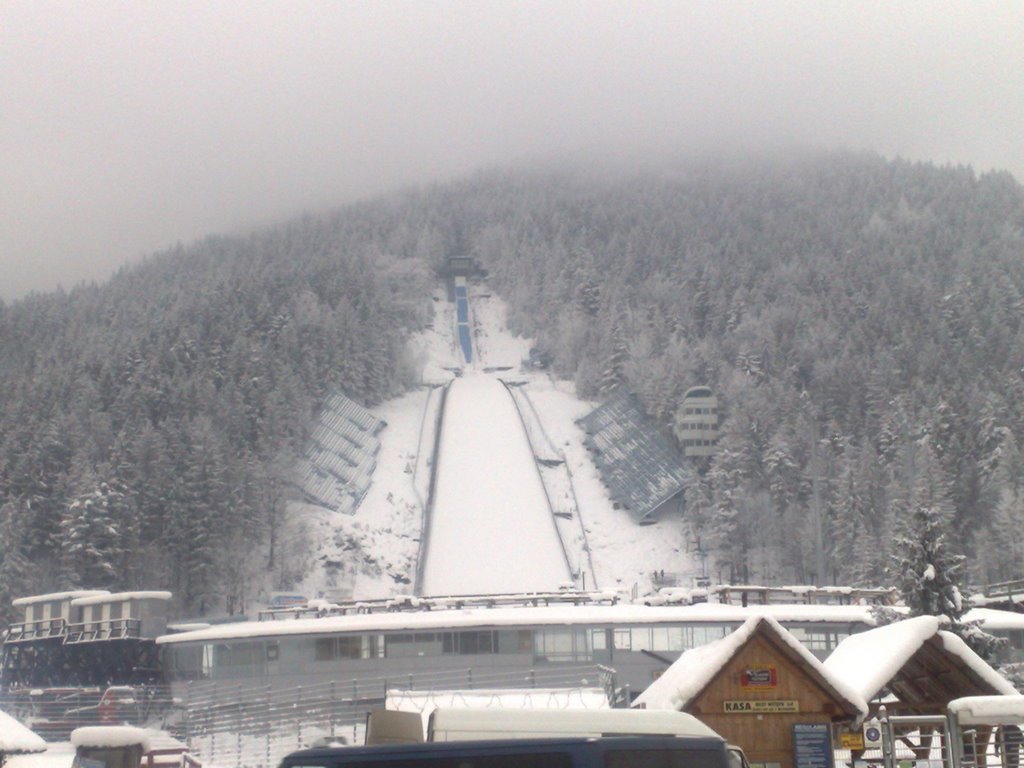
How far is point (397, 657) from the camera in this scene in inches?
1681

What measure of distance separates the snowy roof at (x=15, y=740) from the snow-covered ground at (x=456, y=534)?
49.6 metres

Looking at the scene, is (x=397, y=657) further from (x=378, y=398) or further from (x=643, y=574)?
(x=378, y=398)

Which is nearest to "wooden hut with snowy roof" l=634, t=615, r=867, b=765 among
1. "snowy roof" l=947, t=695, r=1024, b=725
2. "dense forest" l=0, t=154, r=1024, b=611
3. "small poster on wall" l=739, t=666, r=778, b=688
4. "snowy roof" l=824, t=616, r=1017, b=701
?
"small poster on wall" l=739, t=666, r=778, b=688

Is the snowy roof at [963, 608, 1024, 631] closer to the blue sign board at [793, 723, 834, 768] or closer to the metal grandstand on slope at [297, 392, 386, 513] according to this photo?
the blue sign board at [793, 723, 834, 768]

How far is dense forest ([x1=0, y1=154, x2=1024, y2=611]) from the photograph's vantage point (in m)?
66.6

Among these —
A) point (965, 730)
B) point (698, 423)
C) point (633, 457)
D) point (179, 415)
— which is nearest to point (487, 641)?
point (965, 730)

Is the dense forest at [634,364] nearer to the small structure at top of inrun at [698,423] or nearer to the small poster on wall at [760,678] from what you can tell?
the small structure at top of inrun at [698,423]

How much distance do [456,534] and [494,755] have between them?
65.9m

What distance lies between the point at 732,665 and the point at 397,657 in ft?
94.1

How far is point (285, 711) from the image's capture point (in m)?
31.1

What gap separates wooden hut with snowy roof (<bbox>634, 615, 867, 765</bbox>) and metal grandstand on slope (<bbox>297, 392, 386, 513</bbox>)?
64.2 m

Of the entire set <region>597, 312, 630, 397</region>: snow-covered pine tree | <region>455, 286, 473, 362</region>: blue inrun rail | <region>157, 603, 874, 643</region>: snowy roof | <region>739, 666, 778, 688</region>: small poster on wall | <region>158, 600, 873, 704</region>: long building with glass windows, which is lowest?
<region>739, 666, 778, 688</region>: small poster on wall

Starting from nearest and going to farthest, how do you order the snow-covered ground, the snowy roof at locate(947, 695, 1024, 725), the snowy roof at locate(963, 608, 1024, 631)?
the snowy roof at locate(947, 695, 1024, 725) < the snowy roof at locate(963, 608, 1024, 631) < the snow-covered ground

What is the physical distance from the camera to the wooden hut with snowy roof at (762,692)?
49.4 ft
